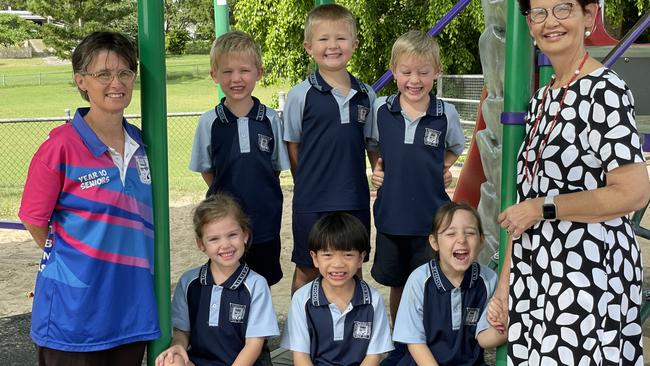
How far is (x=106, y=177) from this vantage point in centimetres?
269

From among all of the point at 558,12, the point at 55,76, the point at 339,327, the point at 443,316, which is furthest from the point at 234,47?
the point at 55,76

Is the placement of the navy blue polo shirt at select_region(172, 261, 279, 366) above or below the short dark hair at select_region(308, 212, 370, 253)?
below

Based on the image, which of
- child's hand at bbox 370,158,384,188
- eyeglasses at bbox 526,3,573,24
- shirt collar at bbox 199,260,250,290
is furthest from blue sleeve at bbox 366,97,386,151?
eyeglasses at bbox 526,3,573,24

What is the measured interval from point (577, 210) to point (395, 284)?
1.49 m

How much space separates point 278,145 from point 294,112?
15 centimetres

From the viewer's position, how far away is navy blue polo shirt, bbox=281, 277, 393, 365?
3223 millimetres

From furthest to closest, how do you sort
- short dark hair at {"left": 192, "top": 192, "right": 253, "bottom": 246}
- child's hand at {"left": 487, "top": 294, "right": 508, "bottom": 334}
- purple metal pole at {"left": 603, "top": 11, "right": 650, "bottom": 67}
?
purple metal pole at {"left": 603, "top": 11, "right": 650, "bottom": 67}, short dark hair at {"left": 192, "top": 192, "right": 253, "bottom": 246}, child's hand at {"left": 487, "top": 294, "right": 508, "bottom": 334}

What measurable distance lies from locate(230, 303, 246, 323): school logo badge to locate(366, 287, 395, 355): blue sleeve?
1.55 feet

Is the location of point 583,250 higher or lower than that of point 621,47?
lower

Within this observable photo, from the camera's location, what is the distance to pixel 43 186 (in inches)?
103

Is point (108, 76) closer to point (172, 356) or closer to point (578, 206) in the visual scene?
point (172, 356)

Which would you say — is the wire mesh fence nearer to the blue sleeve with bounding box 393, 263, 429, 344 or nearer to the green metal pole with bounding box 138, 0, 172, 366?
the blue sleeve with bounding box 393, 263, 429, 344

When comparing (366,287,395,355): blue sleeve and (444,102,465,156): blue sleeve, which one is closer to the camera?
(366,287,395,355): blue sleeve

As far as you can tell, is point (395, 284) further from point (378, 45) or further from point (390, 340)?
point (378, 45)
